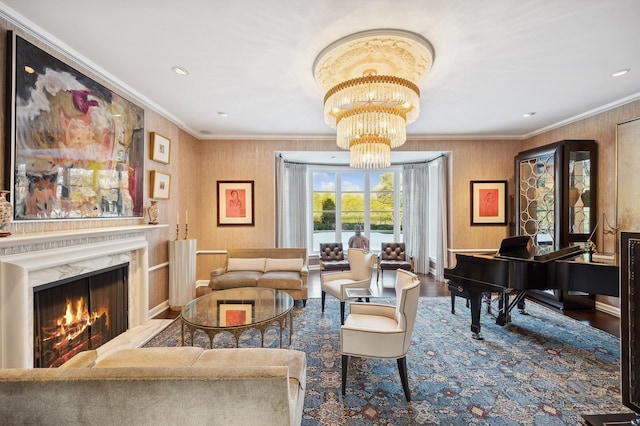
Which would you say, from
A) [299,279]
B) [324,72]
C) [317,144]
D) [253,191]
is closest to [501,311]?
[299,279]

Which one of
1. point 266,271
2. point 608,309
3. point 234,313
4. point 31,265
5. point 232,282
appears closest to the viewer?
point 31,265

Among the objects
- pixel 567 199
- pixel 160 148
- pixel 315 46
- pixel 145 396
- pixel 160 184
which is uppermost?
pixel 315 46

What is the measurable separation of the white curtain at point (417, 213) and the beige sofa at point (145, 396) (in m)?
6.14

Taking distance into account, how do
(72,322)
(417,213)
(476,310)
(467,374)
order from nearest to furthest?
1. (467,374)
2. (72,322)
3. (476,310)
4. (417,213)

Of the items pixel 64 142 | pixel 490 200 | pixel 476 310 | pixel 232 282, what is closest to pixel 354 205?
pixel 490 200

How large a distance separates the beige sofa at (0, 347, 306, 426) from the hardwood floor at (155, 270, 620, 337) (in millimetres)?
3049

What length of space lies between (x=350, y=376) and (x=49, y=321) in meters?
2.72

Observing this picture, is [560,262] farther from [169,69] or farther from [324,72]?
[169,69]

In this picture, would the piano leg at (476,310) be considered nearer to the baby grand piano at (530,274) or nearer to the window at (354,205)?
the baby grand piano at (530,274)

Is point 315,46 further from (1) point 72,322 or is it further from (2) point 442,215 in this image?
(2) point 442,215

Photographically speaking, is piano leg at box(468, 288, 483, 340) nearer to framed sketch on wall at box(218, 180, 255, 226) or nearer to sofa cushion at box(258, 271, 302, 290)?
sofa cushion at box(258, 271, 302, 290)

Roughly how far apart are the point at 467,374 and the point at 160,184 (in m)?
4.42

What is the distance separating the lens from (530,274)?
2.95 m

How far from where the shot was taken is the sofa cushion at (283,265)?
15.2 feet
